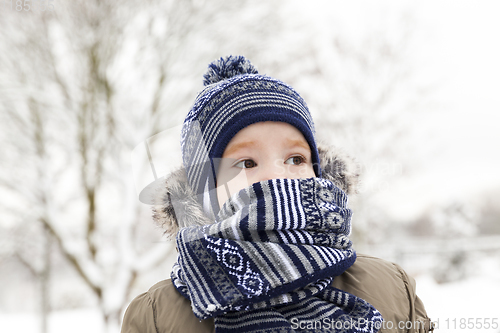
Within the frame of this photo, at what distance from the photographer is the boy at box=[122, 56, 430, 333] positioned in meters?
0.96

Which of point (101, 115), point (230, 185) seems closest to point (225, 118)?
point (230, 185)

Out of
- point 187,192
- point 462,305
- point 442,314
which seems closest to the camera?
point 187,192

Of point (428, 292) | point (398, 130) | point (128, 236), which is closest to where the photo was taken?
point (128, 236)

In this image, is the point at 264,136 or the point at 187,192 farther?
the point at 187,192

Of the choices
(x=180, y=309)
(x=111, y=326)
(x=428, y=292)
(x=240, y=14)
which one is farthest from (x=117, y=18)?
(x=428, y=292)

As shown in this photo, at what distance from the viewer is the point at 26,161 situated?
4.41m

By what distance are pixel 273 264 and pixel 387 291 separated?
1.43 feet

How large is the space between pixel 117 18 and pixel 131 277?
10.7ft

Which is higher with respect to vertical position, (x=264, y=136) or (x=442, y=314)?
(x=264, y=136)

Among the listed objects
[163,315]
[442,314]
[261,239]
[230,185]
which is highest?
[230,185]

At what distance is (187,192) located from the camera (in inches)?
51.1

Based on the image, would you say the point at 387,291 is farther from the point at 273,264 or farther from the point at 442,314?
the point at 442,314

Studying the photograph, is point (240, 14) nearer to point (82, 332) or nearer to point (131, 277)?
point (131, 277)

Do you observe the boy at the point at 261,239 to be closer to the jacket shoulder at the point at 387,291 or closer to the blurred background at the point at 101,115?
the jacket shoulder at the point at 387,291
